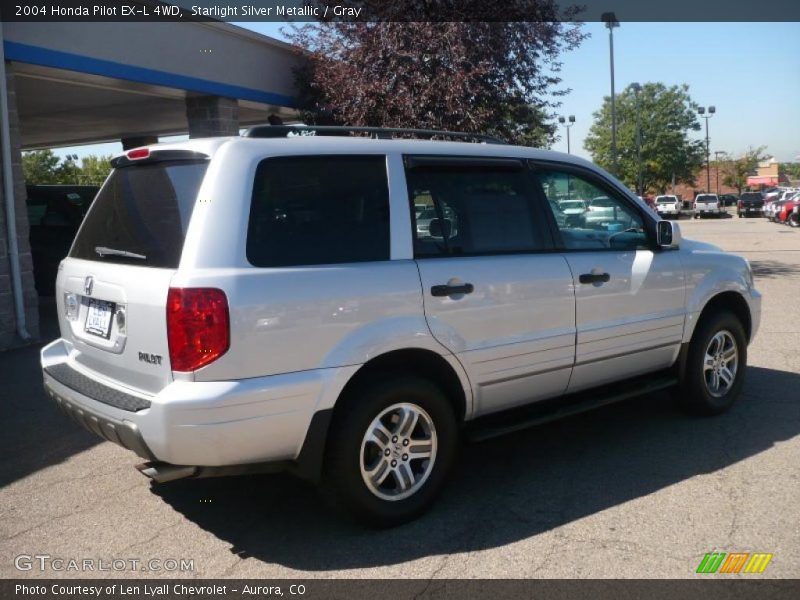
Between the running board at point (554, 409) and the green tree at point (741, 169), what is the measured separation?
89.3 m

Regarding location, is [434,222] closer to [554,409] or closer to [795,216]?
[554,409]

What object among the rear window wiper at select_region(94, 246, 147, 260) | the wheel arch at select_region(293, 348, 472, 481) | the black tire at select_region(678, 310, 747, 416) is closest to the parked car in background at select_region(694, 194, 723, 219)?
the black tire at select_region(678, 310, 747, 416)

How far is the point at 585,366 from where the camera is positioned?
4645 mm

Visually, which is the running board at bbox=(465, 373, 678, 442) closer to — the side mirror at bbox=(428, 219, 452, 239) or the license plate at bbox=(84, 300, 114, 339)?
the side mirror at bbox=(428, 219, 452, 239)

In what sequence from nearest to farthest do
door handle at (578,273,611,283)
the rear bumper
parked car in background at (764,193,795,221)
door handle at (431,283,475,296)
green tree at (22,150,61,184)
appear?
the rear bumper → door handle at (431,283,475,296) → door handle at (578,273,611,283) → parked car in background at (764,193,795,221) → green tree at (22,150,61,184)

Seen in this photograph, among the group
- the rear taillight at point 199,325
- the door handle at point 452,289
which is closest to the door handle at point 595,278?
the door handle at point 452,289

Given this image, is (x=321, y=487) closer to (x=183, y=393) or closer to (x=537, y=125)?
(x=183, y=393)

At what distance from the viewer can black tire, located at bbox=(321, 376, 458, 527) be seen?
360 centimetres

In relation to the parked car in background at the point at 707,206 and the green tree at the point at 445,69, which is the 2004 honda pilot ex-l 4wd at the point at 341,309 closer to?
the green tree at the point at 445,69

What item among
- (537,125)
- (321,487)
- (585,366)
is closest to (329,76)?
(537,125)

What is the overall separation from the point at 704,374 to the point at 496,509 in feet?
7.06

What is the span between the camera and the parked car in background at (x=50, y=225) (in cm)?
1112

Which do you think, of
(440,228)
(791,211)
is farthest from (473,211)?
(791,211)

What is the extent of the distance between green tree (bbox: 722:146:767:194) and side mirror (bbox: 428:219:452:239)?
3567 inches
